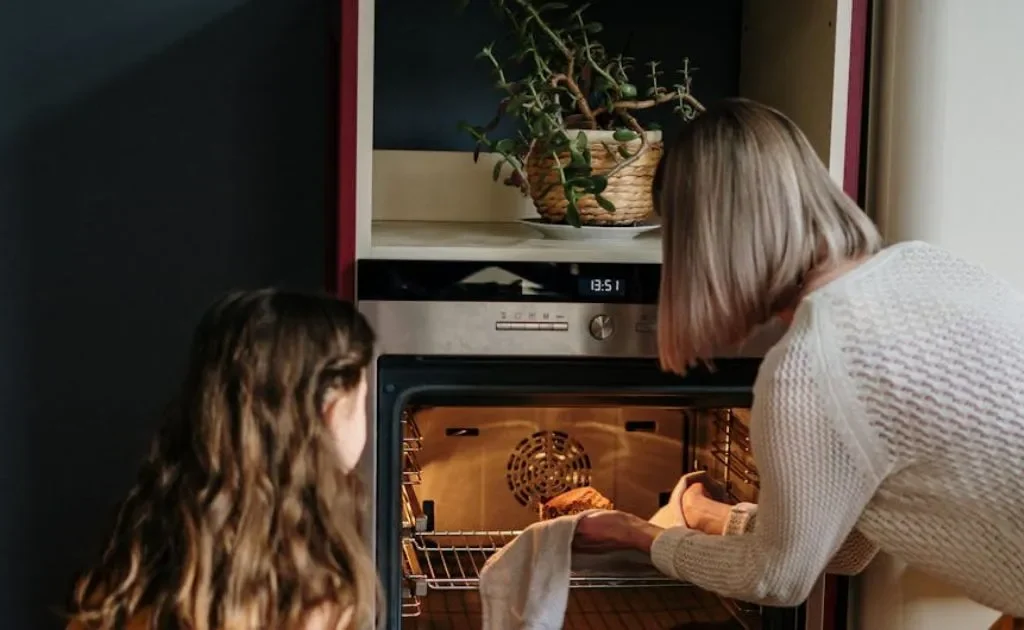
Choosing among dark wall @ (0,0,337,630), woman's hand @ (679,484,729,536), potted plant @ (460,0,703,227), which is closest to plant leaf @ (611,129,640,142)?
potted plant @ (460,0,703,227)

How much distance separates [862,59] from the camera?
153 centimetres

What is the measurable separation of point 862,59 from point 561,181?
386 millimetres

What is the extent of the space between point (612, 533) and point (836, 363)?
1.36ft

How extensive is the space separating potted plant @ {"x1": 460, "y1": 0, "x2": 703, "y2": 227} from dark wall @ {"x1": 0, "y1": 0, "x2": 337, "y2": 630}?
1.49ft

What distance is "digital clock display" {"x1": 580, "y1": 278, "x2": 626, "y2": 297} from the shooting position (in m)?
1.47

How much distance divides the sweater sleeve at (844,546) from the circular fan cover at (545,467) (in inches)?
9.0

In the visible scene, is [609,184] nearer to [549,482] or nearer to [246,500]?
[549,482]

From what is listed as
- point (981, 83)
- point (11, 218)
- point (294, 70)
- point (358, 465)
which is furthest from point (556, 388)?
point (11, 218)

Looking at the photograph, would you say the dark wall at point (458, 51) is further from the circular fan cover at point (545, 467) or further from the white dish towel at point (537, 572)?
the white dish towel at point (537, 572)

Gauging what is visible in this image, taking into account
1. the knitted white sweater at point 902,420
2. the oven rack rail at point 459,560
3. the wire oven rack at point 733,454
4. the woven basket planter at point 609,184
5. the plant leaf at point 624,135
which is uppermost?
the plant leaf at point 624,135

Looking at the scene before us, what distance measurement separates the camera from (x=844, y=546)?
1504 mm

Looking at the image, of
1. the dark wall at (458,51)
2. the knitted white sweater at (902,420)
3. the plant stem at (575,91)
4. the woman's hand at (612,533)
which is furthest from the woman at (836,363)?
Result: the dark wall at (458,51)

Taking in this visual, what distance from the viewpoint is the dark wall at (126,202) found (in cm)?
200

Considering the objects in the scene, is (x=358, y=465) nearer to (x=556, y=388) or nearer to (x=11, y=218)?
(x=556, y=388)
